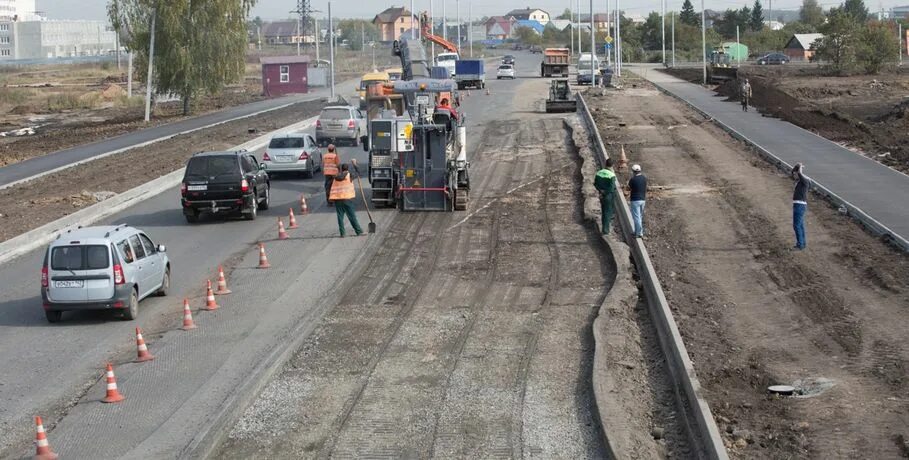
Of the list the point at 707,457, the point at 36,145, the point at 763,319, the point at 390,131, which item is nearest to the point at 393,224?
the point at 390,131

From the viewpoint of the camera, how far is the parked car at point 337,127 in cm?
4394

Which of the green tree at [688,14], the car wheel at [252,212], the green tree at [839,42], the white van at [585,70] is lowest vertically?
the car wheel at [252,212]

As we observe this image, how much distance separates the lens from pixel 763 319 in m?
17.5

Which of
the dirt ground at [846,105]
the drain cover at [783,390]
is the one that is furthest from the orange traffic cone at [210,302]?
the dirt ground at [846,105]

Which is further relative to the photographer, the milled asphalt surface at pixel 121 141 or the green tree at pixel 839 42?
the green tree at pixel 839 42

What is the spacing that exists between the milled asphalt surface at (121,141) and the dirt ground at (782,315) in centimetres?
2227

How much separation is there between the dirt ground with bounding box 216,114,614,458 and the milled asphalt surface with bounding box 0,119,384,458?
871 mm

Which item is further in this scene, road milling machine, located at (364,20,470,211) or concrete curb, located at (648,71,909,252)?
road milling machine, located at (364,20,470,211)

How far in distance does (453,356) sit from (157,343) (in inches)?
174

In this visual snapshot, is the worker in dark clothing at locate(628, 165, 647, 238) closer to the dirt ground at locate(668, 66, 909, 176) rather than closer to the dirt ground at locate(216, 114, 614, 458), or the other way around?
the dirt ground at locate(216, 114, 614, 458)

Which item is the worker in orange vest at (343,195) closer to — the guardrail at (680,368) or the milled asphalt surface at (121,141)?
the guardrail at (680,368)

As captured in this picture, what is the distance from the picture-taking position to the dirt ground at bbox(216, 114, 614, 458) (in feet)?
40.8

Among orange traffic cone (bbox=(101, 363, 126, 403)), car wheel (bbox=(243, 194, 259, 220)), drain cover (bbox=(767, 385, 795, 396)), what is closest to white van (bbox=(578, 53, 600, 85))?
car wheel (bbox=(243, 194, 259, 220))

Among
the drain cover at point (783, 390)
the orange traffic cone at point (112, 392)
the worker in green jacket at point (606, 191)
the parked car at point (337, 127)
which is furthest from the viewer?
the parked car at point (337, 127)
